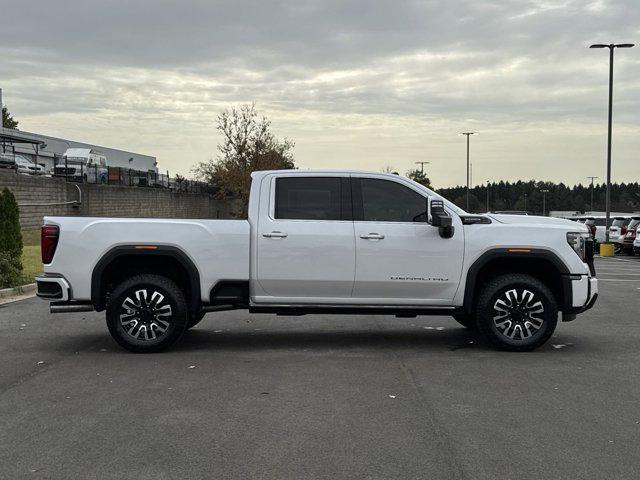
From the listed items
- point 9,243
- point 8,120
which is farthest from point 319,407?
point 8,120

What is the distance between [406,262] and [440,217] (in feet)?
2.04

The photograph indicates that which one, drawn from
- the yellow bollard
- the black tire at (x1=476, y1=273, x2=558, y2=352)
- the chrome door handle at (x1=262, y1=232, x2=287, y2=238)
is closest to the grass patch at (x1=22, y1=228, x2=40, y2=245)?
the chrome door handle at (x1=262, y1=232, x2=287, y2=238)

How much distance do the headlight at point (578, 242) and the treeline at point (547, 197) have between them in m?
120

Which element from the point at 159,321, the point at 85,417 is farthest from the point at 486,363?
the point at 85,417

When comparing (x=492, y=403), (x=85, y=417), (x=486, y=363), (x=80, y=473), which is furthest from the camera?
(x=486, y=363)

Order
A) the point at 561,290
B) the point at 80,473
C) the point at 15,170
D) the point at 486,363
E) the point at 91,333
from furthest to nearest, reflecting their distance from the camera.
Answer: the point at 15,170 → the point at 91,333 → the point at 561,290 → the point at 486,363 → the point at 80,473

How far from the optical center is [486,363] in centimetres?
721

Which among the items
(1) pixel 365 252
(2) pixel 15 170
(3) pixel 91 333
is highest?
(2) pixel 15 170

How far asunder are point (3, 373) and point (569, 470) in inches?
207

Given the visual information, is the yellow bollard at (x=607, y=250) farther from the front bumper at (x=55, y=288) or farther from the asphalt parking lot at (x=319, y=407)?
the front bumper at (x=55, y=288)

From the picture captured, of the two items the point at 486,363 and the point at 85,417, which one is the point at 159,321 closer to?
the point at 85,417

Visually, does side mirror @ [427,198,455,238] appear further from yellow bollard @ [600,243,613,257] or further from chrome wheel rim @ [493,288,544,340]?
yellow bollard @ [600,243,613,257]

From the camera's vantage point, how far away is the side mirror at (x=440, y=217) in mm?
7383

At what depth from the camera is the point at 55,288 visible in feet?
24.8
